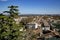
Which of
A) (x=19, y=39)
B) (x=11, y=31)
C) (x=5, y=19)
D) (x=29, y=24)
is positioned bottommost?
(x=29, y=24)

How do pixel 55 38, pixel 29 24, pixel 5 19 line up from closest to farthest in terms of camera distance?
pixel 5 19 < pixel 55 38 < pixel 29 24

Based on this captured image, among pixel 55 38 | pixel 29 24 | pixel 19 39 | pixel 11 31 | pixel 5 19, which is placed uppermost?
pixel 5 19

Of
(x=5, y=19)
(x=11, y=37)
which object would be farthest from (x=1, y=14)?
(x=11, y=37)

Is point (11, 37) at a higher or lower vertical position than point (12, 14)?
lower

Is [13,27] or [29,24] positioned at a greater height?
[13,27]

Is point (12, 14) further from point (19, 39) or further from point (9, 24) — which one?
point (19, 39)

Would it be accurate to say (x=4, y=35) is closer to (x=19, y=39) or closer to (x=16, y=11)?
(x=19, y=39)

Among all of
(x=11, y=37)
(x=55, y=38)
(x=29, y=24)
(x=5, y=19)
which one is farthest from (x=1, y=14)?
(x=29, y=24)

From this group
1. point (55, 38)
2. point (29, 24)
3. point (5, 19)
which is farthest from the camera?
point (29, 24)

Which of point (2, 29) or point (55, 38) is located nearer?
point (2, 29)
